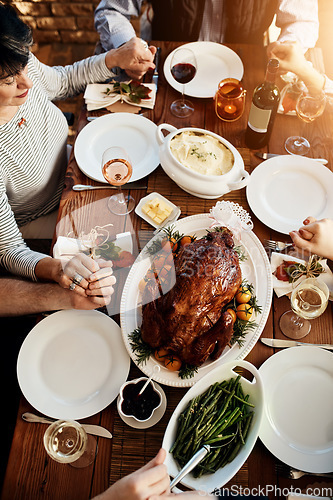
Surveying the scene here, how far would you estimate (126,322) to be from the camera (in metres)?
1.47

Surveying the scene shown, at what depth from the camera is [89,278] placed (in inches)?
59.9

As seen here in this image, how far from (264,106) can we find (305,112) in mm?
326

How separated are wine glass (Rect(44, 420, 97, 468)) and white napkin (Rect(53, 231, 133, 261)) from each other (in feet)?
2.08

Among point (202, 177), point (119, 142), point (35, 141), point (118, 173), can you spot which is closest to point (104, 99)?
point (119, 142)

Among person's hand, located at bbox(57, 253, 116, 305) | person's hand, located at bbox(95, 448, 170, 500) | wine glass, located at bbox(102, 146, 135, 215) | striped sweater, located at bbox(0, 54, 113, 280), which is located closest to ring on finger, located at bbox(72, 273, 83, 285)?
person's hand, located at bbox(57, 253, 116, 305)

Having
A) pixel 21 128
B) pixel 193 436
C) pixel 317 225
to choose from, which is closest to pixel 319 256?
pixel 317 225

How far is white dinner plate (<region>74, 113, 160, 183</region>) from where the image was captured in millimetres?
1822

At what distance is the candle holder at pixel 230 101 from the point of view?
1923 millimetres

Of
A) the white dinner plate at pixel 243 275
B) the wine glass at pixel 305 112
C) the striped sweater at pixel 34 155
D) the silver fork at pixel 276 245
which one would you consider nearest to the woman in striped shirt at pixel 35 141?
the striped sweater at pixel 34 155

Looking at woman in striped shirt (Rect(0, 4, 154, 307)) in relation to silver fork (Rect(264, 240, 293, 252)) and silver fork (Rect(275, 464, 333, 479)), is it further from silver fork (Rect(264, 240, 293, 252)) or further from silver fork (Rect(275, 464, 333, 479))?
silver fork (Rect(275, 464, 333, 479))

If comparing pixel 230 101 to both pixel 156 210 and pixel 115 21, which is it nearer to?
pixel 156 210

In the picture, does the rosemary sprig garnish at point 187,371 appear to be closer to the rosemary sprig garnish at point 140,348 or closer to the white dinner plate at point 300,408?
the rosemary sprig garnish at point 140,348

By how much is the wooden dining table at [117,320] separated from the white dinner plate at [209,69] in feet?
0.15

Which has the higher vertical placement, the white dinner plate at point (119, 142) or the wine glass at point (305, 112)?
the wine glass at point (305, 112)
